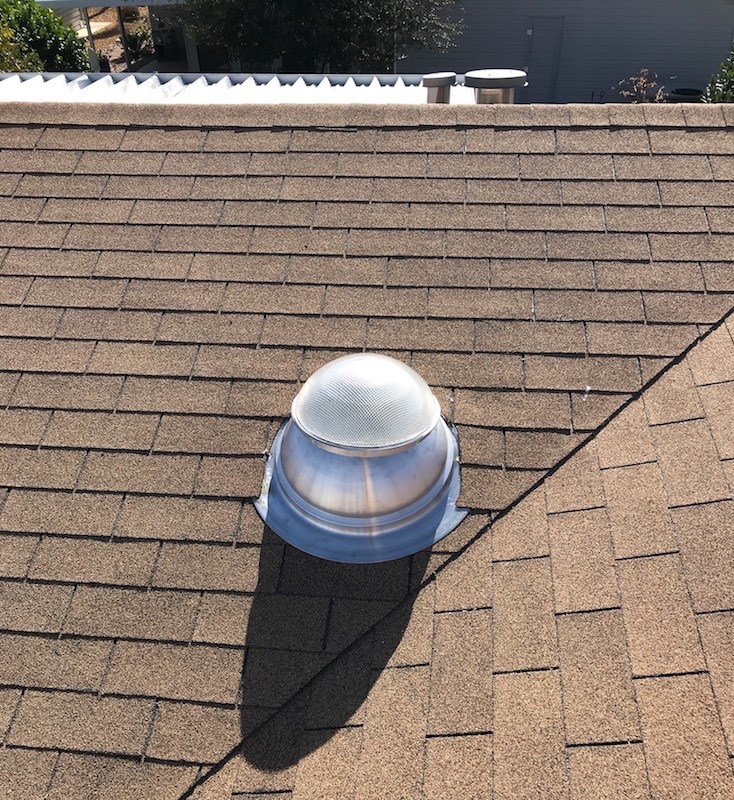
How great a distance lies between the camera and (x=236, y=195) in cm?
547

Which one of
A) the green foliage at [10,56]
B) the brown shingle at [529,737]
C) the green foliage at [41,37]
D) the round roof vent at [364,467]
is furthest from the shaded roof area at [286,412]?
the green foliage at [41,37]

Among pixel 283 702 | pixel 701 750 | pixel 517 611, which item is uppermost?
pixel 701 750

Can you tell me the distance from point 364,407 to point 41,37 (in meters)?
16.2

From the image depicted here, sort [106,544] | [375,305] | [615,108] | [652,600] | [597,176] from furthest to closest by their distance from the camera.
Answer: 1. [615,108]
2. [597,176]
3. [375,305]
4. [106,544]
5. [652,600]

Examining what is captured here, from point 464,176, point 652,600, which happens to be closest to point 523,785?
point 652,600

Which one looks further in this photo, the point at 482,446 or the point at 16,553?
the point at 482,446

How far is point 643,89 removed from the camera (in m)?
15.5

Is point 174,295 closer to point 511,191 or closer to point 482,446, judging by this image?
point 482,446

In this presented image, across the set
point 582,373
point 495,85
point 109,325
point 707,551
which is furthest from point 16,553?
point 495,85

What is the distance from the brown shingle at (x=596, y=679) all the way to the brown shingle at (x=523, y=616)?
3.1 inches

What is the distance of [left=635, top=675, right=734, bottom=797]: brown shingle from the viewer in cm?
255

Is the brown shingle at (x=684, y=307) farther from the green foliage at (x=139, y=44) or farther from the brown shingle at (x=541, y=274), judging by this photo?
the green foliage at (x=139, y=44)

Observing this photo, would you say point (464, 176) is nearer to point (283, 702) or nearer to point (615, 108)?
point (615, 108)

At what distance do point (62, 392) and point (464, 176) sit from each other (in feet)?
11.1
